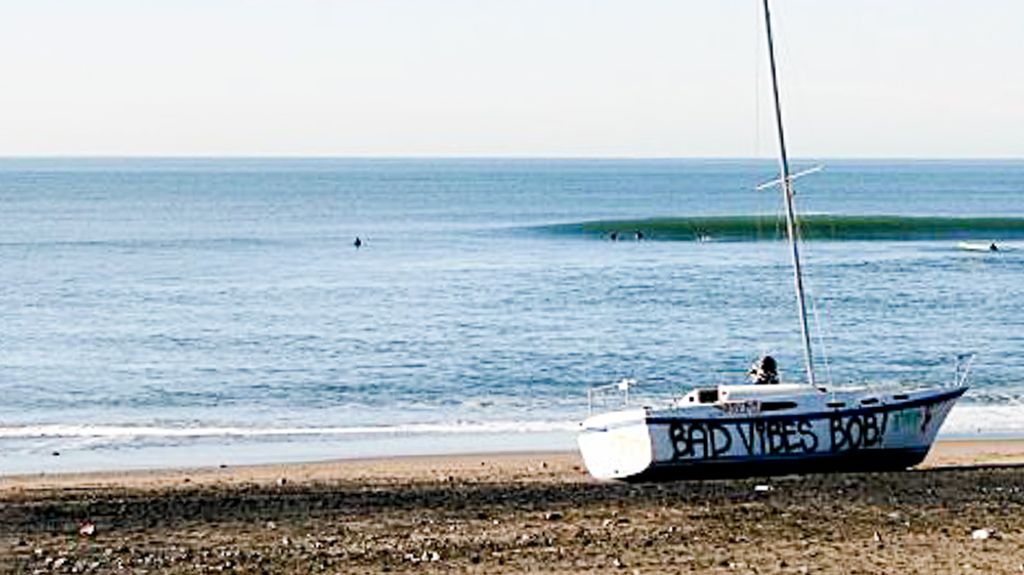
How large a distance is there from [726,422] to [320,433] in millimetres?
12012

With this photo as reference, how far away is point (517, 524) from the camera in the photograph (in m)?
22.8

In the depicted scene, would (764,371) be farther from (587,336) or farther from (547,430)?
(587,336)

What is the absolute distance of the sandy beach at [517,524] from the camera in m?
19.9

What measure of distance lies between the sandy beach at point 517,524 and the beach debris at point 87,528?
0.16 feet

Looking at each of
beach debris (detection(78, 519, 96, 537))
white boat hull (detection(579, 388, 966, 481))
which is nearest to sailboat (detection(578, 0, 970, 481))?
white boat hull (detection(579, 388, 966, 481))

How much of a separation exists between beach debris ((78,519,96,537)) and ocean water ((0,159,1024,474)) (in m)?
9.15

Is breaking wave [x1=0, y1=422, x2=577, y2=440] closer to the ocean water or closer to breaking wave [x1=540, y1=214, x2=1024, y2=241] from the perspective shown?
the ocean water

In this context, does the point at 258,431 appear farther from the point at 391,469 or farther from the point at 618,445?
the point at 618,445

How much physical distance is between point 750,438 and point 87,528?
30.7ft

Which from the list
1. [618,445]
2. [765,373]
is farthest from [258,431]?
[765,373]

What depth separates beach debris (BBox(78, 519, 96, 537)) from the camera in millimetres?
22516

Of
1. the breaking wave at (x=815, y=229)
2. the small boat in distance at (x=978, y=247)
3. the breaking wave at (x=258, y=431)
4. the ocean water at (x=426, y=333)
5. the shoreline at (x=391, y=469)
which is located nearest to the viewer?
the shoreline at (x=391, y=469)

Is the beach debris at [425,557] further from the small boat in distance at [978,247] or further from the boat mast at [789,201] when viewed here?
the small boat in distance at [978,247]

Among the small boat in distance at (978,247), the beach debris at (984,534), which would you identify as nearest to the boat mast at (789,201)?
the beach debris at (984,534)
